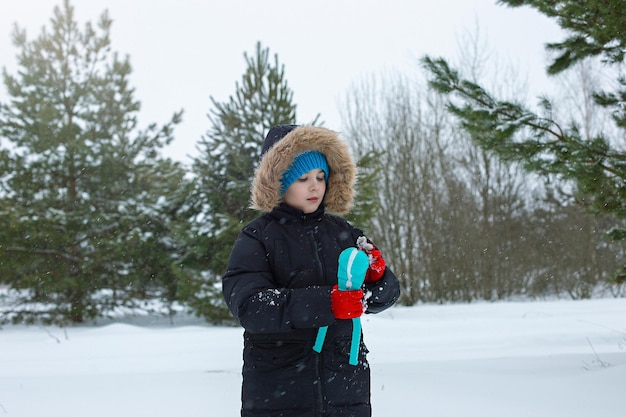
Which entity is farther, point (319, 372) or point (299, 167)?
point (299, 167)

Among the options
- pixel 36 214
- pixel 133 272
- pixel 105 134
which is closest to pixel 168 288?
pixel 133 272

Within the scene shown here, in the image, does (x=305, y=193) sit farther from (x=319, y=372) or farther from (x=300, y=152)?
(x=319, y=372)

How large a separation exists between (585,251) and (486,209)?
334cm

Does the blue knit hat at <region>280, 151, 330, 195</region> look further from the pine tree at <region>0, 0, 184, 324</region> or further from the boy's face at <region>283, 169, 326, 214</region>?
the pine tree at <region>0, 0, 184, 324</region>

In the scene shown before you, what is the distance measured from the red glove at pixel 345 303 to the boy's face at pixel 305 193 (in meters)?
0.43

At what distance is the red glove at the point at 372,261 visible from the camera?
1.83 metres

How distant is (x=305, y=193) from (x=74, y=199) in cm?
1052

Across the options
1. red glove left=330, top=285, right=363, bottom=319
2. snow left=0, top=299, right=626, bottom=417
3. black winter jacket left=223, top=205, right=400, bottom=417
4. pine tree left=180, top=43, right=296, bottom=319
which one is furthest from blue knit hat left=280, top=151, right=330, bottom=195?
pine tree left=180, top=43, right=296, bottom=319

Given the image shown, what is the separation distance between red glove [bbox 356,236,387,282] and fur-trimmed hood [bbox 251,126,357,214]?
0.36 m

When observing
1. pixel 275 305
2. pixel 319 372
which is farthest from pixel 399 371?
pixel 275 305

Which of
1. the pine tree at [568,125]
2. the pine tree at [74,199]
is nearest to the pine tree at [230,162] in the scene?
the pine tree at [74,199]

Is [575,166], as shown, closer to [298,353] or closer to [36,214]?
[298,353]

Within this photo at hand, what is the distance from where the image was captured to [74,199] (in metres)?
11.2

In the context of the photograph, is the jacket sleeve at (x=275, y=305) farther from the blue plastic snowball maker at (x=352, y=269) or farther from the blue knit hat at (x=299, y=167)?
the blue knit hat at (x=299, y=167)
